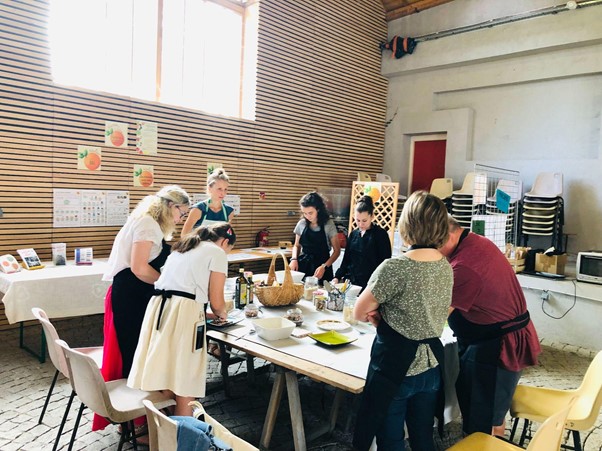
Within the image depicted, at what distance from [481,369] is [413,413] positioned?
63 cm

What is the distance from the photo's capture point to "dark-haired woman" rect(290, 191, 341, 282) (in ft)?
14.6

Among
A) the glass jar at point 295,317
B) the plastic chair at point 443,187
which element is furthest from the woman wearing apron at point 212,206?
the plastic chair at point 443,187

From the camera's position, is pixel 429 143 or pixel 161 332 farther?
pixel 429 143

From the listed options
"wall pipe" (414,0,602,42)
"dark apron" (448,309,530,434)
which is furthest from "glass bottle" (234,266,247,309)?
"wall pipe" (414,0,602,42)

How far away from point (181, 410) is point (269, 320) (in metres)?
0.72

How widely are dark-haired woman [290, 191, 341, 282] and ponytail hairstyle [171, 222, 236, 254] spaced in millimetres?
1830

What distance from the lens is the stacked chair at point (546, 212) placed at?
6531 mm

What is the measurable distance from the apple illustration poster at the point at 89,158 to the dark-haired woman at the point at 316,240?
2.68 m

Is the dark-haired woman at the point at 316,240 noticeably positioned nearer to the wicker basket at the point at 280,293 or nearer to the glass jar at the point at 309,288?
the glass jar at the point at 309,288

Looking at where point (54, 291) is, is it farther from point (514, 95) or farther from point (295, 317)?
point (514, 95)

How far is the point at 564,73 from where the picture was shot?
278 inches

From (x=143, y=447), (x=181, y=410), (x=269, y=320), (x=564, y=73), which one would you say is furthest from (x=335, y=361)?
(x=564, y=73)

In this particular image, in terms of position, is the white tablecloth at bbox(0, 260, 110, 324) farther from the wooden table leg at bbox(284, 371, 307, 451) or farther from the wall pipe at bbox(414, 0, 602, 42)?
the wall pipe at bbox(414, 0, 602, 42)

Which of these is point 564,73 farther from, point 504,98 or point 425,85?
point 425,85
